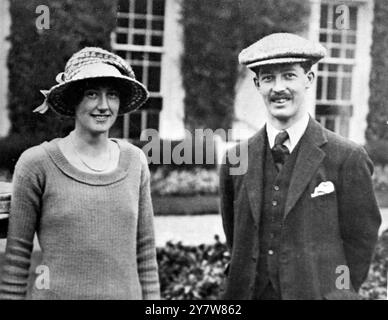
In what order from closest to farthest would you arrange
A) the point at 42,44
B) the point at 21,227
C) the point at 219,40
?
the point at 21,227 < the point at 42,44 < the point at 219,40

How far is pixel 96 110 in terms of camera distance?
1.76 m

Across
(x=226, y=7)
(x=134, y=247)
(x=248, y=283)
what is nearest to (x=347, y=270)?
(x=248, y=283)

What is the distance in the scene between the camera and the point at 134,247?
1.75 meters

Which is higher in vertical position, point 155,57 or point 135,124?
point 155,57

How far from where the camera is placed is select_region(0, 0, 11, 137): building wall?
88.8 inches

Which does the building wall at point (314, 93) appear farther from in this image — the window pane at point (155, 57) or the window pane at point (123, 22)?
the window pane at point (123, 22)

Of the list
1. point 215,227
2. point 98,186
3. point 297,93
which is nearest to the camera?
point 98,186

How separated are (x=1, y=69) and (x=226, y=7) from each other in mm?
1001

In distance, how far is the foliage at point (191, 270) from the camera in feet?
8.96

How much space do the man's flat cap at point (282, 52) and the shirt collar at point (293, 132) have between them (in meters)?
0.21

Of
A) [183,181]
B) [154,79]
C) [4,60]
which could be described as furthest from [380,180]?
[4,60]

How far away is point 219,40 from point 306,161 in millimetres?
847

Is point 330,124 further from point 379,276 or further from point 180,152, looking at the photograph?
point 379,276
